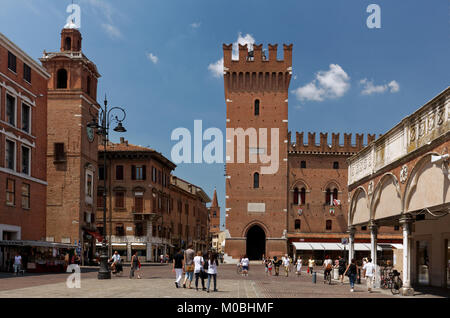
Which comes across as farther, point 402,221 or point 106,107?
point 106,107

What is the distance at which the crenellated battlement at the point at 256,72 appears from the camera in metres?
65.2

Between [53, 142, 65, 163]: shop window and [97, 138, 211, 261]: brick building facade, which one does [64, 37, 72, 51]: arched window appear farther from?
[97, 138, 211, 261]: brick building facade

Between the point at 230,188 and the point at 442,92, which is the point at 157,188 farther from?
the point at 442,92

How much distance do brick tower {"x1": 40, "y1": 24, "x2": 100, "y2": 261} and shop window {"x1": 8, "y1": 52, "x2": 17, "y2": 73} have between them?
1148 centimetres

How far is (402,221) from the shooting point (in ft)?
72.2

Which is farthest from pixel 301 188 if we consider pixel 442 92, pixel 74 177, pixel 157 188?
pixel 442 92

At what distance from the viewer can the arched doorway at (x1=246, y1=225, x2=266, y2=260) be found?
64625mm

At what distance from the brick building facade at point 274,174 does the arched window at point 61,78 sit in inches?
837

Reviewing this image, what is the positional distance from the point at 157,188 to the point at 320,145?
65.7 ft

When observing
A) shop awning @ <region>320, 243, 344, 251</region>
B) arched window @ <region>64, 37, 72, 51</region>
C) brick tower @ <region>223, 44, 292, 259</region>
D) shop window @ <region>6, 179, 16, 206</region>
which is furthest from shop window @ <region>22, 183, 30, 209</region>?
shop awning @ <region>320, 243, 344, 251</region>

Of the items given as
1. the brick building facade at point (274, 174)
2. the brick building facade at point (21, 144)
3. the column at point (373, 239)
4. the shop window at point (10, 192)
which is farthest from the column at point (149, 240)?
the column at point (373, 239)

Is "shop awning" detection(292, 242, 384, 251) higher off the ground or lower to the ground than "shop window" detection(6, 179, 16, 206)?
lower

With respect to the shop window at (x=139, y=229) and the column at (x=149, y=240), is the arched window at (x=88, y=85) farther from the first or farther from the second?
the column at (x=149, y=240)
